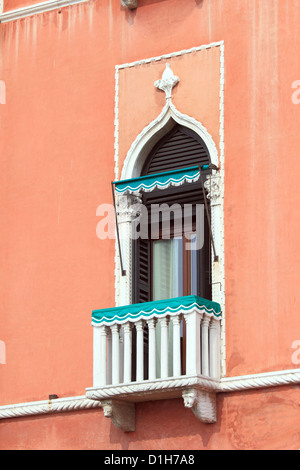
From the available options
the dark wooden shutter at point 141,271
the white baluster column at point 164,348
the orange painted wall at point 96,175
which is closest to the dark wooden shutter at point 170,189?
the dark wooden shutter at point 141,271

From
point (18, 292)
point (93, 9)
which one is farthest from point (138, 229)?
point (93, 9)

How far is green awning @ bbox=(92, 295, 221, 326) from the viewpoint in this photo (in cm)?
1433

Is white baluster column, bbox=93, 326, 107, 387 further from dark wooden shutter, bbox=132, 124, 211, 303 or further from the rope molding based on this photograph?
dark wooden shutter, bbox=132, 124, 211, 303

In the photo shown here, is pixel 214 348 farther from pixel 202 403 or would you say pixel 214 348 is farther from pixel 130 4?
pixel 130 4

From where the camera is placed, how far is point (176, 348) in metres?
14.3

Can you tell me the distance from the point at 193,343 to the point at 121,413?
1.21 meters

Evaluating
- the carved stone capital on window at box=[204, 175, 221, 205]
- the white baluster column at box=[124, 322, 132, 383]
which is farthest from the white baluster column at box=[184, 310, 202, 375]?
the carved stone capital on window at box=[204, 175, 221, 205]

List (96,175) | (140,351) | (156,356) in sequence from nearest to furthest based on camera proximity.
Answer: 1. (140,351)
2. (156,356)
3. (96,175)

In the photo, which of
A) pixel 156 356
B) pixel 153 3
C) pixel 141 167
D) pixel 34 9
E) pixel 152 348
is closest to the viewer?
pixel 152 348

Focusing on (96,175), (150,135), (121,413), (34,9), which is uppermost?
(34,9)

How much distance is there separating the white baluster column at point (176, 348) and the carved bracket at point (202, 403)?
0.80 feet

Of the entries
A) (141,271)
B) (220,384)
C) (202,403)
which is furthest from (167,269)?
(202,403)

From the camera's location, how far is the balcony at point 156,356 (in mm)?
14211

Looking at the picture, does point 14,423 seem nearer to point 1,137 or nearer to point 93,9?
point 1,137
